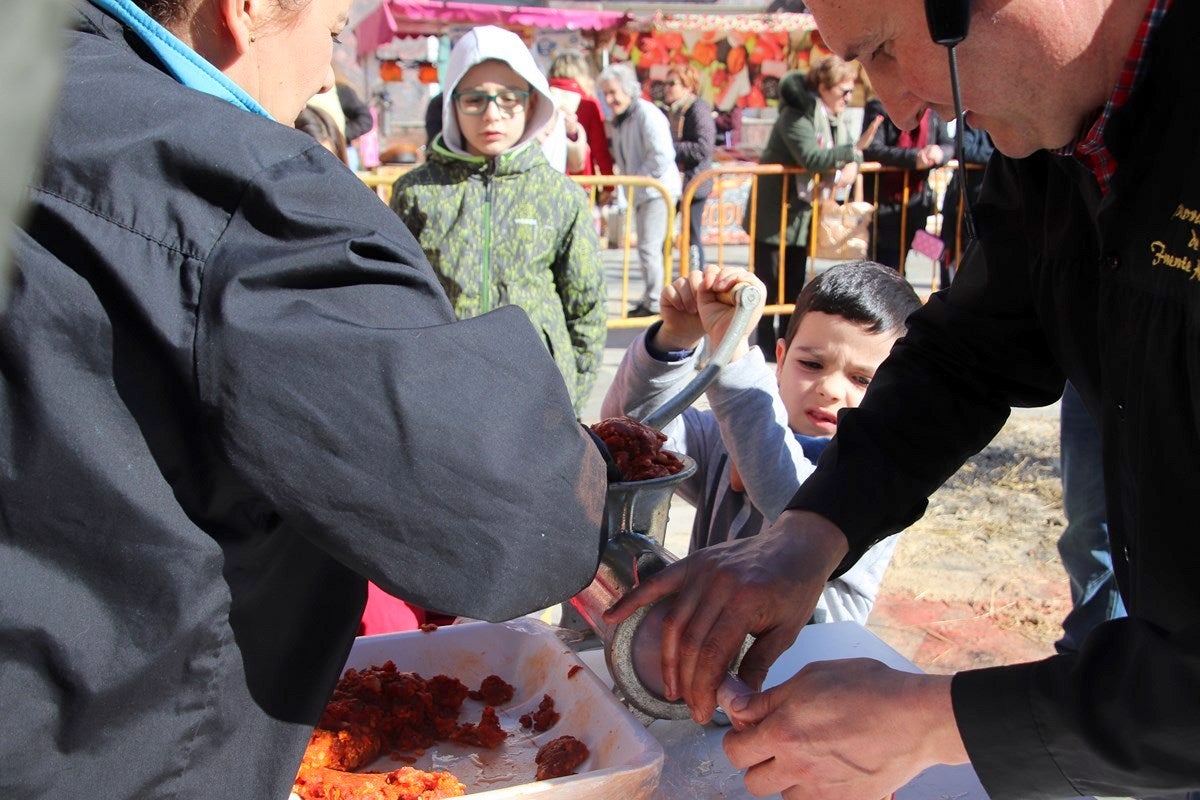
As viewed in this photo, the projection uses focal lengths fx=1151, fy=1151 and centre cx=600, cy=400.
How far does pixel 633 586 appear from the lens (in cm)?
156

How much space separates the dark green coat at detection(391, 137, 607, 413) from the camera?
4.29m

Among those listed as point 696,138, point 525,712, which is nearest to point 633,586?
point 525,712

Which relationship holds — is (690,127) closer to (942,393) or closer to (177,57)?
(942,393)

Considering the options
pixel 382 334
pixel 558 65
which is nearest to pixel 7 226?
pixel 382 334

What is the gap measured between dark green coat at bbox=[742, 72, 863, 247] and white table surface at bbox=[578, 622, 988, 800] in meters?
6.58

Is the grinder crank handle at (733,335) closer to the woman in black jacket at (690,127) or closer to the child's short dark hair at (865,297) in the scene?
the child's short dark hair at (865,297)

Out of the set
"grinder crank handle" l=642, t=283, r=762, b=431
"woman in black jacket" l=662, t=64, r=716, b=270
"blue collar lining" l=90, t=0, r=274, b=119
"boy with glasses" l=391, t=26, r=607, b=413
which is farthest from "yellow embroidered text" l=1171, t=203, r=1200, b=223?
"woman in black jacket" l=662, t=64, r=716, b=270

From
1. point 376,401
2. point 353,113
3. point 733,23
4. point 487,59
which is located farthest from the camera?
point 733,23

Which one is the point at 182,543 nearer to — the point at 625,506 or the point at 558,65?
the point at 625,506

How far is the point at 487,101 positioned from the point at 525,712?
306 centimetres

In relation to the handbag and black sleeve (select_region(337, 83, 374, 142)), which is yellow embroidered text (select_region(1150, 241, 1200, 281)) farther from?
black sleeve (select_region(337, 83, 374, 142))

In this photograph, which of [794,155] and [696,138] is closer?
[794,155]

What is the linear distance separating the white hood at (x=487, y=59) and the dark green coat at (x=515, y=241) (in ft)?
0.26

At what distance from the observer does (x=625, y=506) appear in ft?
5.00
